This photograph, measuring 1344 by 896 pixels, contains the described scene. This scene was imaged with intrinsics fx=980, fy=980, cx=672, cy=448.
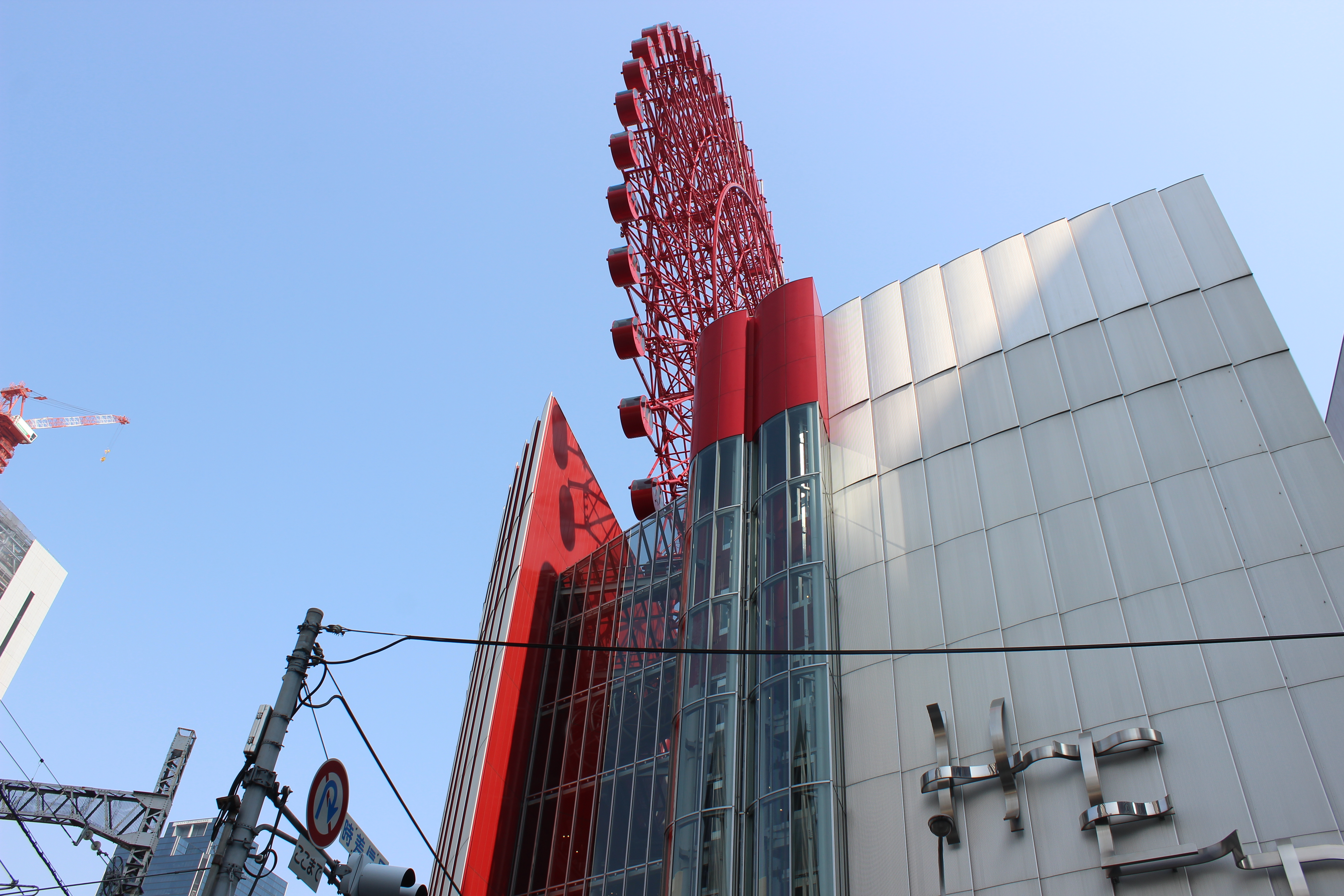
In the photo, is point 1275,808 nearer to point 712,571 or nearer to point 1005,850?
point 1005,850

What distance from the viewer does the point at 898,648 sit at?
64.3 ft

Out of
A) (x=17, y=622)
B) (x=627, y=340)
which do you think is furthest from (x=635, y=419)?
(x=17, y=622)

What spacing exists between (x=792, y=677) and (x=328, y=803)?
11444mm

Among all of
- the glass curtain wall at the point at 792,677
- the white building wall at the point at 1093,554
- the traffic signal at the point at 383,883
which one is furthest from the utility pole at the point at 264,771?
the white building wall at the point at 1093,554

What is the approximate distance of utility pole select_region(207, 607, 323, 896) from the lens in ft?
28.0

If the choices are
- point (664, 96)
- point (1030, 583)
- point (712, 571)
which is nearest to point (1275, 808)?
point (1030, 583)

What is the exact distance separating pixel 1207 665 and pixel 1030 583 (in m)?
3.46

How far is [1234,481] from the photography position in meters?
17.6

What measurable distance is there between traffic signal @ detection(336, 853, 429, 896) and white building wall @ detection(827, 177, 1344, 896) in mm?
10596

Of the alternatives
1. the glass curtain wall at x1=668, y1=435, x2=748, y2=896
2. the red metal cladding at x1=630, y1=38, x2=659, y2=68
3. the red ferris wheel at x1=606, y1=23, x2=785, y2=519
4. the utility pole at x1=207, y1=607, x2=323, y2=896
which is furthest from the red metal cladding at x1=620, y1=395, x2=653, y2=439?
the utility pole at x1=207, y1=607, x2=323, y2=896

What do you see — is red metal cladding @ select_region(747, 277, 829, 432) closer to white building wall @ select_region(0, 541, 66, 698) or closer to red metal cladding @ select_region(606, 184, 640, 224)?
red metal cladding @ select_region(606, 184, 640, 224)

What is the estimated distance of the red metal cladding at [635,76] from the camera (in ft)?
126

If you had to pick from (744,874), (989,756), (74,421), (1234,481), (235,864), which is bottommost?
(235,864)

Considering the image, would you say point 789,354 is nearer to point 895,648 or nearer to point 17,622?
point 895,648
